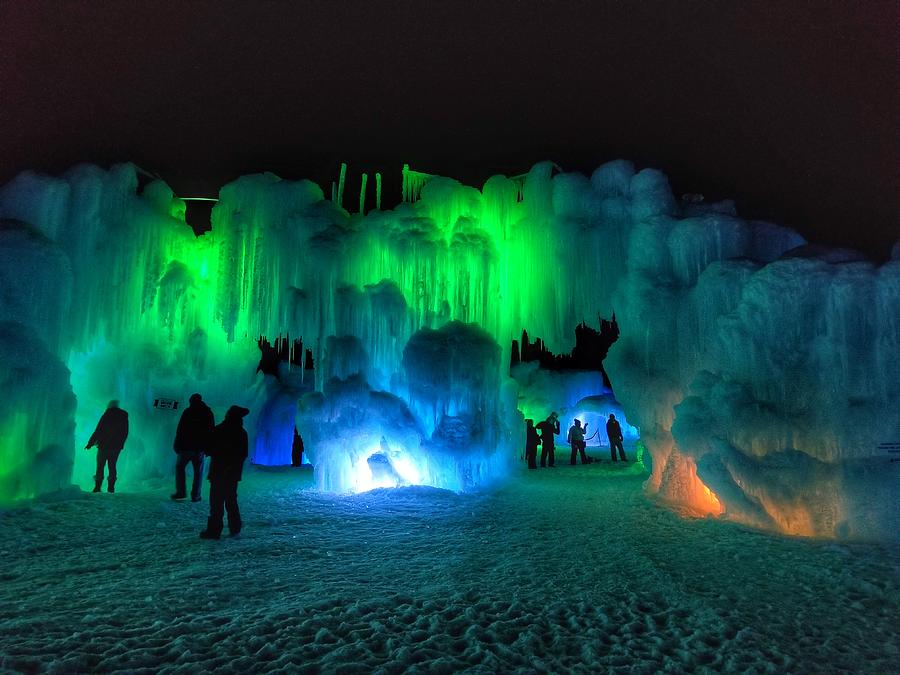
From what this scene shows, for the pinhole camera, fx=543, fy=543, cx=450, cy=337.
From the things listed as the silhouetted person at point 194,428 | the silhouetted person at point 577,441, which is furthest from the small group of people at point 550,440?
the silhouetted person at point 194,428

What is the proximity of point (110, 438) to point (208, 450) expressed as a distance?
512 cm

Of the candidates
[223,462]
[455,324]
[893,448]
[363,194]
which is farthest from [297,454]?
[893,448]

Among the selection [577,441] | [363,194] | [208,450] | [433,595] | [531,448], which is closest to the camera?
[433,595]

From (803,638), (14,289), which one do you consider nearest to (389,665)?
(803,638)

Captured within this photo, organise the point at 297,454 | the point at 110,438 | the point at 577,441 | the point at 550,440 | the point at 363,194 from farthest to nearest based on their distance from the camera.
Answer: the point at 297,454 → the point at 577,441 → the point at 550,440 → the point at 363,194 → the point at 110,438

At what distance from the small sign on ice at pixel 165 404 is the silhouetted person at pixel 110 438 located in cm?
373

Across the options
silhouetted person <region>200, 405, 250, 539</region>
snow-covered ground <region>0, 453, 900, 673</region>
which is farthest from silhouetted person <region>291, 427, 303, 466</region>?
silhouetted person <region>200, 405, 250, 539</region>

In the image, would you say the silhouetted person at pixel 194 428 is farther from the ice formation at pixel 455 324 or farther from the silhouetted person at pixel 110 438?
the ice formation at pixel 455 324

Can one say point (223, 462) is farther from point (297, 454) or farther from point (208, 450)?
point (297, 454)

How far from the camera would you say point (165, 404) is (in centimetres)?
1469

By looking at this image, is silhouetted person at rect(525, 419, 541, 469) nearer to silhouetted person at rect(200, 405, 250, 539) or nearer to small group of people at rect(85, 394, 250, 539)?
small group of people at rect(85, 394, 250, 539)

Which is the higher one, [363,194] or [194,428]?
[363,194]

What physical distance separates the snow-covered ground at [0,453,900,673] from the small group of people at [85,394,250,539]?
0.50 m

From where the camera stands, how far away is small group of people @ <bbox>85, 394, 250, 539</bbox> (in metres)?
7.06
